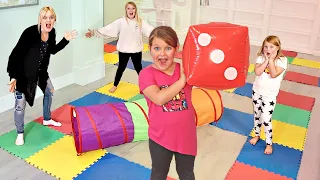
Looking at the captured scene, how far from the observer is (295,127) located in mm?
4043

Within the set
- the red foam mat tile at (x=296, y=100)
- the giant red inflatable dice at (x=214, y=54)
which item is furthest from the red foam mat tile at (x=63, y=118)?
the red foam mat tile at (x=296, y=100)

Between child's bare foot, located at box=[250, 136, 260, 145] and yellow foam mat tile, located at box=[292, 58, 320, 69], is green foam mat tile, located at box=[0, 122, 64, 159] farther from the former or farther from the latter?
yellow foam mat tile, located at box=[292, 58, 320, 69]

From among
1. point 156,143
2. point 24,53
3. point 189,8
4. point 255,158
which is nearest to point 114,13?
point 189,8

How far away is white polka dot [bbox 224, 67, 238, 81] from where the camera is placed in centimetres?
192

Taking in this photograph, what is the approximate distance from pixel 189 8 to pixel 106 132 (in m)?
4.59

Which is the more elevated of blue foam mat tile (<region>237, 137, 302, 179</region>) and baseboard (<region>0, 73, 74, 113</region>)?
baseboard (<region>0, 73, 74, 113</region>)

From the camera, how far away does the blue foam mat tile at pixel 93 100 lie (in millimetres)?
4395

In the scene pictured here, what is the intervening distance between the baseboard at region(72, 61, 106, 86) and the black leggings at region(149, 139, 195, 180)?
296 cm

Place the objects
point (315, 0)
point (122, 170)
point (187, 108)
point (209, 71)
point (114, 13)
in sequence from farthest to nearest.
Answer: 1. point (114, 13)
2. point (315, 0)
3. point (122, 170)
4. point (187, 108)
5. point (209, 71)

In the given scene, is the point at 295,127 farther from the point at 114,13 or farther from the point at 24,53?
the point at 114,13

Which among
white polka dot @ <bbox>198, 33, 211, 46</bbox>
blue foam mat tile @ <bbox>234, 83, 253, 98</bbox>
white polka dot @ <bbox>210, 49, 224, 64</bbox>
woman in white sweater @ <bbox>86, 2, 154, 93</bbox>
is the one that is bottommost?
blue foam mat tile @ <bbox>234, 83, 253, 98</bbox>

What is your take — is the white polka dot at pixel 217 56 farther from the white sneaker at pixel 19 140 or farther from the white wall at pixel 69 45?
the white wall at pixel 69 45

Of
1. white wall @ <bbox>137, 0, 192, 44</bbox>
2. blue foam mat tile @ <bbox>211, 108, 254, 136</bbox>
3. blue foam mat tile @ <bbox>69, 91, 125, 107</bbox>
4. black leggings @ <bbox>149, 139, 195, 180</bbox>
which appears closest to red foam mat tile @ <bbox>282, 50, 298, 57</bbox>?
white wall @ <bbox>137, 0, 192, 44</bbox>

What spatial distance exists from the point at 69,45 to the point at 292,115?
2951 mm
